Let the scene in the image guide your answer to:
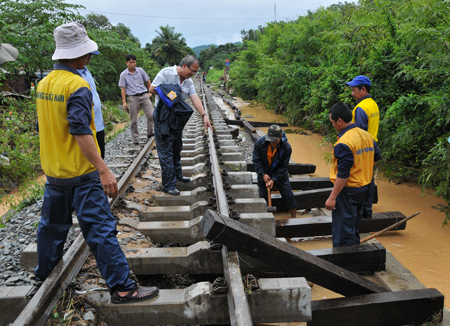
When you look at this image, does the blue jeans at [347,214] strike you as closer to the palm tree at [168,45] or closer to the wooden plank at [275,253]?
the wooden plank at [275,253]

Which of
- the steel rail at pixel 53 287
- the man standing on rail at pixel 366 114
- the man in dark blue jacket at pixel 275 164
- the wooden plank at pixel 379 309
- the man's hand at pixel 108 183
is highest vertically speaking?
the man standing on rail at pixel 366 114

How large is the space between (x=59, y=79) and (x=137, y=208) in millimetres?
2080

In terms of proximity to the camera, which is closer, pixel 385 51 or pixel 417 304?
pixel 417 304

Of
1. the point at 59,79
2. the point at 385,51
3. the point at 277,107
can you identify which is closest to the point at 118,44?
the point at 277,107

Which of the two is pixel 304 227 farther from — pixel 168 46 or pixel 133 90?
pixel 168 46

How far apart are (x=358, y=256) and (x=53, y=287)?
2670mm

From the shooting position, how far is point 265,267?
306cm

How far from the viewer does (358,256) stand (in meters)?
3.27

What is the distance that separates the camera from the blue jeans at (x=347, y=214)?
3408 millimetres

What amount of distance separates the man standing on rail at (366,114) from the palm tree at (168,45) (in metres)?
63.1

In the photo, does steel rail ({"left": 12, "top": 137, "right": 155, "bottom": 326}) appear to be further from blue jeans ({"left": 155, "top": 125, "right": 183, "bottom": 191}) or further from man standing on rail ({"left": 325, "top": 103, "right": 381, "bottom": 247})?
man standing on rail ({"left": 325, "top": 103, "right": 381, "bottom": 247})

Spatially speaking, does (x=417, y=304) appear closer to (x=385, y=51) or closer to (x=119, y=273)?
(x=119, y=273)

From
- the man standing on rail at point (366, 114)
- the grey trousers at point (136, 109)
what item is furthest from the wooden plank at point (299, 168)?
the grey trousers at point (136, 109)

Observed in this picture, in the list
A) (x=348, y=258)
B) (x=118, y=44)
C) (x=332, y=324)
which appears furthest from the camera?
(x=118, y=44)
